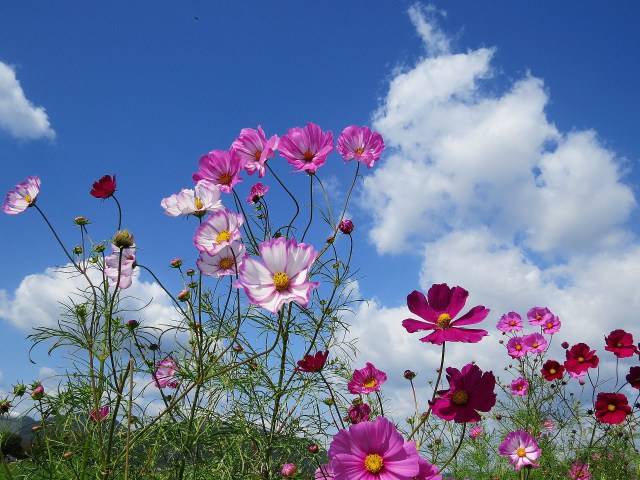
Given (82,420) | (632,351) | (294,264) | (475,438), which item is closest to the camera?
(294,264)

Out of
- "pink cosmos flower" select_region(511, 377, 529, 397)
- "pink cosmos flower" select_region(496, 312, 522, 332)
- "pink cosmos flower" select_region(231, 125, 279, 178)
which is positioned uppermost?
"pink cosmos flower" select_region(496, 312, 522, 332)

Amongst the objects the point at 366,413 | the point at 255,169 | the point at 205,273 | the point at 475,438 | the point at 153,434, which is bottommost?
the point at 153,434

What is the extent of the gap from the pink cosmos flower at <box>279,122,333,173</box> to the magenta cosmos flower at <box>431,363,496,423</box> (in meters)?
0.64

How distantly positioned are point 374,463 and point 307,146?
78 centimetres

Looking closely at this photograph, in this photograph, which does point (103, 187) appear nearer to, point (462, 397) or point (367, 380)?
point (367, 380)

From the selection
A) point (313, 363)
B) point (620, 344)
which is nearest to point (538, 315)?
point (620, 344)

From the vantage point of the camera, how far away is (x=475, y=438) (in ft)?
11.3

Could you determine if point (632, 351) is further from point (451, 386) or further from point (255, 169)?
point (255, 169)

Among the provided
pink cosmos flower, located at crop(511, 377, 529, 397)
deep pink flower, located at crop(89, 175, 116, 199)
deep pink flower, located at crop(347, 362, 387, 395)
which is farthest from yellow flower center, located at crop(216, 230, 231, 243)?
pink cosmos flower, located at crop(511, 377, 529, 397)

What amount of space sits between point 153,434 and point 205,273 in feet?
2.04

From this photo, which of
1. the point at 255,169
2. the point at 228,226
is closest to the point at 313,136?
the point at 255,169

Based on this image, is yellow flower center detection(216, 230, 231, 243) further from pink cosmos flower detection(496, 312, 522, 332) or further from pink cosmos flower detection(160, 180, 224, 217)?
pink cosmos flower detection(496, 312, 522, 332)

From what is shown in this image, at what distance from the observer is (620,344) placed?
2211mm

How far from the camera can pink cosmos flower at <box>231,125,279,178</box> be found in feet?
4.39
